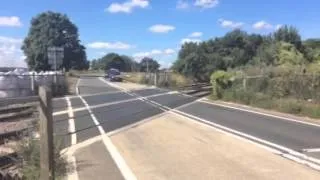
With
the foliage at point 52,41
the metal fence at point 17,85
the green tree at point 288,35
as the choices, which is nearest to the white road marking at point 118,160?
the metal fence at point 17,85

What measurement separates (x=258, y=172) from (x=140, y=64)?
544 ft

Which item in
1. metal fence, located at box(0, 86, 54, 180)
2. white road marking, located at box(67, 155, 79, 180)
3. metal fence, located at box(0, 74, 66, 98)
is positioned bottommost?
metal fence, located at box(0, 74, 66, 98)

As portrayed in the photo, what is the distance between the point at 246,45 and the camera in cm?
9731

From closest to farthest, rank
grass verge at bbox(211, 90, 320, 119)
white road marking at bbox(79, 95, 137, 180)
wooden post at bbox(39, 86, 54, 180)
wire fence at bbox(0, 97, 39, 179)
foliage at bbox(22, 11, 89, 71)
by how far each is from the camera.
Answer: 1. wooden post at bbox(39, 86, 54, 180)
2. wire fence at bbox(0, 97, 39, 179)
3. white road marking at bbox(79, 95, 137, 180)
4. grass verge at bbox(211, 90, 320, 119)
5. foliage at bbox(22, 11, 89, 71)

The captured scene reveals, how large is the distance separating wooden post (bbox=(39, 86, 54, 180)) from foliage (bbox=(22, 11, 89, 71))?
110 m

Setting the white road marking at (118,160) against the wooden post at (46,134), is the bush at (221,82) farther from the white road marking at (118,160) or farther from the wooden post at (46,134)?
the wooden post at (46,134)

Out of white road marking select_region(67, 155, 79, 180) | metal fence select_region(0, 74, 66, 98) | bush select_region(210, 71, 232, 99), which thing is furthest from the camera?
bush select_region(210, 71, 232, 99)

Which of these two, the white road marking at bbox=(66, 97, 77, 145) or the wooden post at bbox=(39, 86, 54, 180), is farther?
the white road marking at bbox=(66, 97, 77, 145)

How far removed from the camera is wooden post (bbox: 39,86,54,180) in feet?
27.9

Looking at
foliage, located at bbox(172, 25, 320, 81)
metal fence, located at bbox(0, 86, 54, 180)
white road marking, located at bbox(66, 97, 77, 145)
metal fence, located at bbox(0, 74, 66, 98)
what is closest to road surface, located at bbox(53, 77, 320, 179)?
white road marking, located at bbox(66, 97, 77, 145)

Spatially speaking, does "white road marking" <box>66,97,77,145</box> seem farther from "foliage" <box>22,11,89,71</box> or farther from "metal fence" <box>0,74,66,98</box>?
"foliage" <box>22,11,89,71</box>

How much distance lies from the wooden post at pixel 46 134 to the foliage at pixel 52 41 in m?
110

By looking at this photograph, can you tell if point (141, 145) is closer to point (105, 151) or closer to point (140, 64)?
point (105, 151)

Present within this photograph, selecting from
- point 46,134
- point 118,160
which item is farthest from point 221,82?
point 46,134
